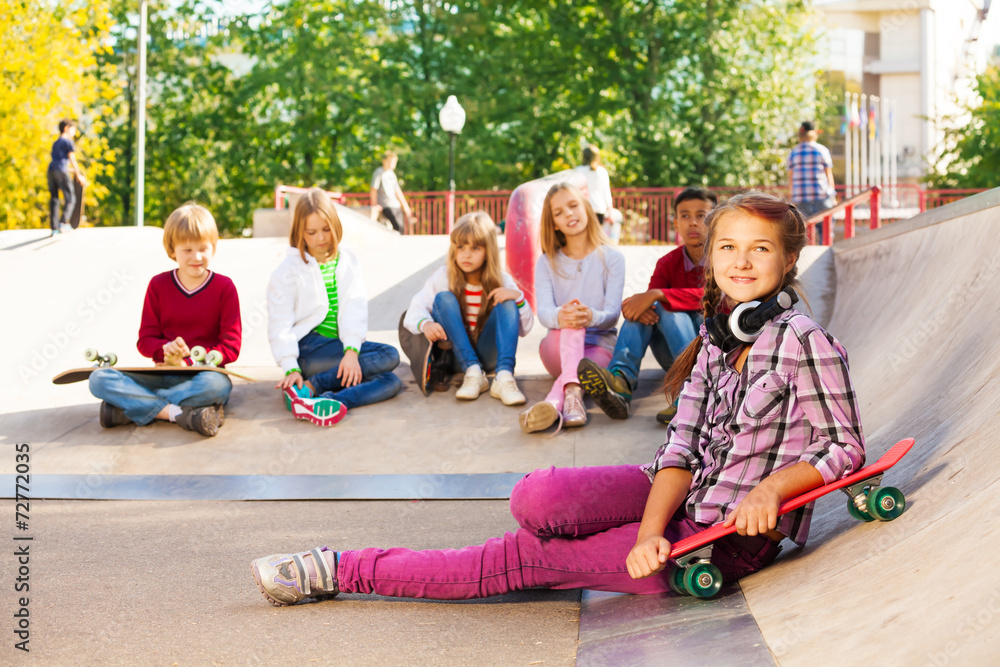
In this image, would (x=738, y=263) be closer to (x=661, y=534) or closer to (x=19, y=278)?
(x=661, y=534)

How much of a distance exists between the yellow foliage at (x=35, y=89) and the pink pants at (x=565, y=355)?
64.0 feet

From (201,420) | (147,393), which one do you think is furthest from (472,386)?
(147,393)

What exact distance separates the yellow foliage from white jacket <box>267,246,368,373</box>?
1824cm

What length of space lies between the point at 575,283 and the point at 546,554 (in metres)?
3.19

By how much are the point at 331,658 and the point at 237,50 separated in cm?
3573

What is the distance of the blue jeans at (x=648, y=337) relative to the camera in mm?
5094

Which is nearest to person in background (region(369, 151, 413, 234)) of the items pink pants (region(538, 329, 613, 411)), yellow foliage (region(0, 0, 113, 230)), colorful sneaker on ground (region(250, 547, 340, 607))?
yellow foliage (region(0, 0, 113, 230))

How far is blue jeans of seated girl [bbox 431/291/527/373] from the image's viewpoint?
18.0 ft

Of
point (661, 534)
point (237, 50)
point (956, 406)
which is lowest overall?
point (661, 534)

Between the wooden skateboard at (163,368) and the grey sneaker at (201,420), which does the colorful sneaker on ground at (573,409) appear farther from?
the grey sneaker at (201,420)

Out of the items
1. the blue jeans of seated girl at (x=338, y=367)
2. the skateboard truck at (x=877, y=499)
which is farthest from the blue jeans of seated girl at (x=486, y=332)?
the skateboard truck at (x=877, y=499)

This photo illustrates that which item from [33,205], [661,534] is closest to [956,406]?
[661,534]

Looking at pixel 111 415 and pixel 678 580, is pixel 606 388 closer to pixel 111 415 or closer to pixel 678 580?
pixel 678 580

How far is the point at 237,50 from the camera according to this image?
113ft
